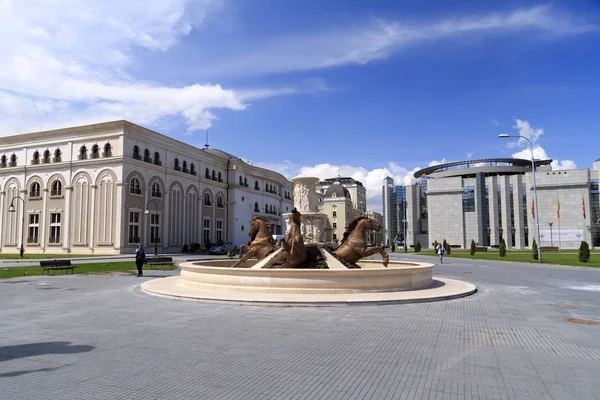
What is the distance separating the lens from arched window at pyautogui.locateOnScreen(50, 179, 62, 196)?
49.8 meters

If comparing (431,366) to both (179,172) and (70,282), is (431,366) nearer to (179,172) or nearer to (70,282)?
(70,282)

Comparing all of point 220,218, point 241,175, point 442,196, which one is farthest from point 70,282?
point 442,196

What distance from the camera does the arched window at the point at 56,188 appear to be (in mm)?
49844

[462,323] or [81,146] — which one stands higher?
[81,146]

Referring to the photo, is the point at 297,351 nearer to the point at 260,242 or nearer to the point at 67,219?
the point at 260,242

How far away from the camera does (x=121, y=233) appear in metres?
46.5

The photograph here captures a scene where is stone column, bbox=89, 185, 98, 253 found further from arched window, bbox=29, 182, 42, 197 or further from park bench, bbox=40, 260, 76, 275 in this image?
park bench, bbox=40, 260, 76, 275

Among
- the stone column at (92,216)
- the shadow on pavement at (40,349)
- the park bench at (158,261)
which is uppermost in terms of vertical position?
the stone column at (92,216)

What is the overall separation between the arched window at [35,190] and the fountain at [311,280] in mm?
42733

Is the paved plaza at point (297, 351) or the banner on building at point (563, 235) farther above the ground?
the banner on building at point (563, 235)

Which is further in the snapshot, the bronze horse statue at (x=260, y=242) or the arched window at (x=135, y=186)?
the arched window at (x=135, y=186)

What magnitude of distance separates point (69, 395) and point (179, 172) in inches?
2104

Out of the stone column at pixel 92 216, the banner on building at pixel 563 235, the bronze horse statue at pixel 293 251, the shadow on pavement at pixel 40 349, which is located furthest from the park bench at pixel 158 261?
the banner on building at pixel 563 235

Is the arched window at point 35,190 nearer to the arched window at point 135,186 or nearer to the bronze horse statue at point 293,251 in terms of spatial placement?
the arched window at point 135,186
